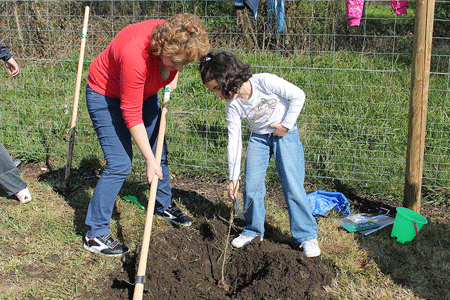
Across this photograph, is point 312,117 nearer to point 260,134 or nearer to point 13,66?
point 260,134

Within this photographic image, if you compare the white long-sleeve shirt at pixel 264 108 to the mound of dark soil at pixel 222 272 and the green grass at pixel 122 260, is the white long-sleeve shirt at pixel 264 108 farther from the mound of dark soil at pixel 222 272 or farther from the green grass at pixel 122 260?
the green grass at pixel 122 260

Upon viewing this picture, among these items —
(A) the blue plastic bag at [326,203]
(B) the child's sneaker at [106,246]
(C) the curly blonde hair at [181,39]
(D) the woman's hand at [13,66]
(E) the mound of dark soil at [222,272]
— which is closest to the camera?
(C) the curly blonde hair at [181,39]

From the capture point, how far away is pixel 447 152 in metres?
4.23

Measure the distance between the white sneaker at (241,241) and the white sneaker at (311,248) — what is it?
15.6 inches

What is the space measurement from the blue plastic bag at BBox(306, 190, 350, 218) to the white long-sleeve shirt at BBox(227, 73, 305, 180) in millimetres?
1065

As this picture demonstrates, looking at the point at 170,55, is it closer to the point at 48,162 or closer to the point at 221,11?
the point at 48,162

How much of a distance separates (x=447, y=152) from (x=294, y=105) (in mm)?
2228

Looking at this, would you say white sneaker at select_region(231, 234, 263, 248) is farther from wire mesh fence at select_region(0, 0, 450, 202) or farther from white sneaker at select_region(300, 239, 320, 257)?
wire mesh fence at select_region(0, 0, 450, 202)

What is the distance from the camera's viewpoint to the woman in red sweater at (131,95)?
2459mm

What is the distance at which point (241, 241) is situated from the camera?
3209 millimetres

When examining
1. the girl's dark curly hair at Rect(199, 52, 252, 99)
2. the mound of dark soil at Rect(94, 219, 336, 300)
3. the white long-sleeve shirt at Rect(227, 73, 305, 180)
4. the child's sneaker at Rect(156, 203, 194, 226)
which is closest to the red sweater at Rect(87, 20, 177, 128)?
the girl's dark curly hair at Rect(199, 52, 252, 99)

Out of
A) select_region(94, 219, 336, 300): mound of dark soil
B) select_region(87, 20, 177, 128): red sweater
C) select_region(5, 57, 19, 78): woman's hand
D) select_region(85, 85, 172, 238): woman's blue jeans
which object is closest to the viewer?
select_region(87, 20, 177, 128): red sweater

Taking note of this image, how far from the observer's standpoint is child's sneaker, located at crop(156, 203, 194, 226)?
3.56 metres

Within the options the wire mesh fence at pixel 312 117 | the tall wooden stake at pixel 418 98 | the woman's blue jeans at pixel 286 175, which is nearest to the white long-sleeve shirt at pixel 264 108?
the woman's blue jeans at pixel 286 175
